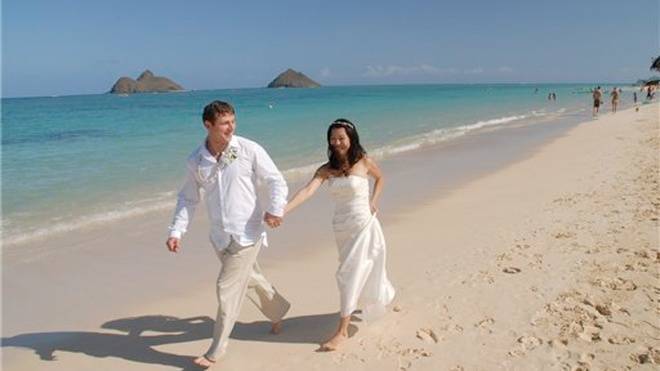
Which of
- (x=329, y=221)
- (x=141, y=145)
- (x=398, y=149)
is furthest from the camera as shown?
(x=141, y=145)

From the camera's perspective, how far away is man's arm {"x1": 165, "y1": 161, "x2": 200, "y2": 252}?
374 centimetres

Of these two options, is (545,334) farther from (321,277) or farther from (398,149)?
(398,149)

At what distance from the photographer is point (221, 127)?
11.7 ft

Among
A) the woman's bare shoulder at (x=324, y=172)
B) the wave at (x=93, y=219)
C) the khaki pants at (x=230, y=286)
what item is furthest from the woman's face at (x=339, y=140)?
the wave at (x=93, y=219)

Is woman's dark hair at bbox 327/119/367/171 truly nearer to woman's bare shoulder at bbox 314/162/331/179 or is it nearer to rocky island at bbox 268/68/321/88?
woman's bare shoulder at bbox 314/162/331/179

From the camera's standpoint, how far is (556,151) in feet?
49.2

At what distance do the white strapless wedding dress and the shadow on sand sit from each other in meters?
0.57

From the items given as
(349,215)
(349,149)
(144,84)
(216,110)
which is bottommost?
(349,215)

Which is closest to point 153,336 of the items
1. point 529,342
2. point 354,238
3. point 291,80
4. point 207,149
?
point 207,149

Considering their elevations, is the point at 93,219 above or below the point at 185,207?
below

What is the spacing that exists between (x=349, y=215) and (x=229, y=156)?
1041mm

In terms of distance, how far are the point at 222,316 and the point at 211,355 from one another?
0.32 meters

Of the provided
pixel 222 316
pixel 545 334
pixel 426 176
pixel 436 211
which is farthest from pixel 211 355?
pixel 426 176

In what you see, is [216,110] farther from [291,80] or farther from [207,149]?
[291,80]
